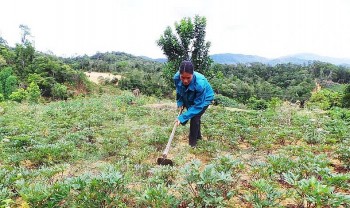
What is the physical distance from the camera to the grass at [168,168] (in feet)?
7.98

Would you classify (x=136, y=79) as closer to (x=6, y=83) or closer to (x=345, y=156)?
(x=6, y=83)

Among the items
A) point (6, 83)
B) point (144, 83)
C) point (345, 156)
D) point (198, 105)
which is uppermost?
point (198, 105)

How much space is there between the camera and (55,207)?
2.50 meters

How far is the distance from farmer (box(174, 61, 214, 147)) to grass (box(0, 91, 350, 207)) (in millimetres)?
466

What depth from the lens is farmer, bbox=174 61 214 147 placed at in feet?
14.9

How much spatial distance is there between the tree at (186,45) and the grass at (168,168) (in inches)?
290

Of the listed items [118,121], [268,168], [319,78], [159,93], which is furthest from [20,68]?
[319,78]

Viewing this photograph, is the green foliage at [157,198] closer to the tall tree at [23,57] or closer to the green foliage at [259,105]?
the green foliage at [259,105]

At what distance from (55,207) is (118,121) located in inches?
→ 214

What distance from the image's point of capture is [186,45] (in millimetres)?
15055

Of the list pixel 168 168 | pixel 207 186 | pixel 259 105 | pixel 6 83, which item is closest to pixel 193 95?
pixel 168 168

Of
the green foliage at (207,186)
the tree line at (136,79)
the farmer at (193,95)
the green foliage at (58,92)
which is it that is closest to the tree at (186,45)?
the tree line at (136,79)

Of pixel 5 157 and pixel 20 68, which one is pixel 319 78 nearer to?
pixel 20 68

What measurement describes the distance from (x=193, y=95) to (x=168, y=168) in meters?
1.94
